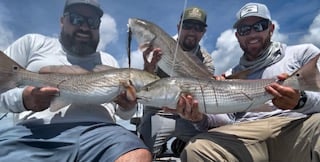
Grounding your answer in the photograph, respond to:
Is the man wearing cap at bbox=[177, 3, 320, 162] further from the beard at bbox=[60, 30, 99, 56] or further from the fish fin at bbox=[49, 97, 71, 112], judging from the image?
the beard at bbox=[60, 30, 99, 56]

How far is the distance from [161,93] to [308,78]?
1.29 m

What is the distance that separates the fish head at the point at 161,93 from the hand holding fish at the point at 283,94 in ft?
2.79

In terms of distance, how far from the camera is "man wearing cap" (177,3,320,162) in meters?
3.42

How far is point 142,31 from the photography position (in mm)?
4109

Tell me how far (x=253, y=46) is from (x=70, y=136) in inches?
92.5

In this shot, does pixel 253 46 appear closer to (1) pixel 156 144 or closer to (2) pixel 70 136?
(1) pixel 156 144

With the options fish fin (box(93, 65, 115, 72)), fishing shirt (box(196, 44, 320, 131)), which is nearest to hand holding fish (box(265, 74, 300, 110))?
fishing shirt (box(196, 44, 320, 131))

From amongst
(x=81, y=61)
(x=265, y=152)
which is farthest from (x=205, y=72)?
(x=81, y=61)

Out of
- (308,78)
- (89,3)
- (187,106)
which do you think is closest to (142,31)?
(89,3)

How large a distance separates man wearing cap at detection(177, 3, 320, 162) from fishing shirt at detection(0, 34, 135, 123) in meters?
0.79

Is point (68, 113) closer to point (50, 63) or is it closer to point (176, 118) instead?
point (50, 63)

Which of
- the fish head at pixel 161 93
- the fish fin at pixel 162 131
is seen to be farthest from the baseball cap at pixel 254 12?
the fish head at pixel 161 93

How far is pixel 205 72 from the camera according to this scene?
3.86m

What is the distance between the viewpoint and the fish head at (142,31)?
4053mm
